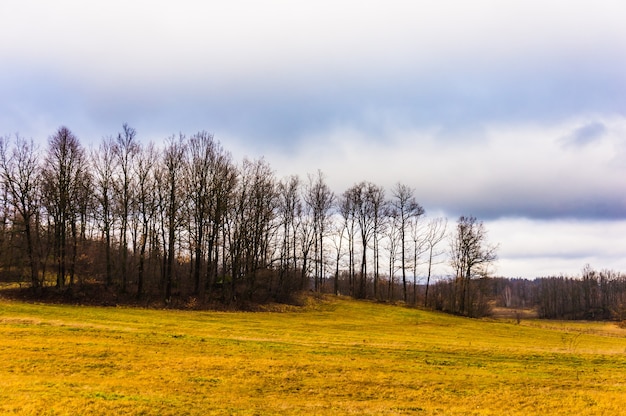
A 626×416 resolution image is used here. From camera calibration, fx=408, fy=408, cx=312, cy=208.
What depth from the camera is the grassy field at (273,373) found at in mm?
13000

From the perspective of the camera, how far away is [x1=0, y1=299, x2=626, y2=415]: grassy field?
13.0m

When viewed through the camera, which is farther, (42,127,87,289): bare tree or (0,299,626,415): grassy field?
(42,127,87,289): bare tree

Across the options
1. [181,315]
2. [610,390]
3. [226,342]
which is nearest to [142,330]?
[226,342]

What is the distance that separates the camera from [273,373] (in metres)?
17.2

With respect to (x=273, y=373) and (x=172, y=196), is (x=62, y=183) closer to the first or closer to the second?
(x=172, y=196)

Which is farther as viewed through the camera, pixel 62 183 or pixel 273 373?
pixel 62 183

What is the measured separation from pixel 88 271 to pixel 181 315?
20046 mm

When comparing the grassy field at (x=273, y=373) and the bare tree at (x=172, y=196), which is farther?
the bare tree at (x=172, y=196)

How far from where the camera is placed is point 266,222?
5681cm

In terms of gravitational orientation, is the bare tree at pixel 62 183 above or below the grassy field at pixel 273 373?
above

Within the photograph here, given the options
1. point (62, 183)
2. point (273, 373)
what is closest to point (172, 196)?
point (62, 183)

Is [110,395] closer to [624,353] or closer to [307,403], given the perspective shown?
[307,403]

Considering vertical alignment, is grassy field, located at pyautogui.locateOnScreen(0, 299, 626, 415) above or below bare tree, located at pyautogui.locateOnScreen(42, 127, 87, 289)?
below

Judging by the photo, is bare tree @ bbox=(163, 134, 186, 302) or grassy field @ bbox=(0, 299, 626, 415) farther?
bare tree @ bbox=(163, 134, 186, 302)
